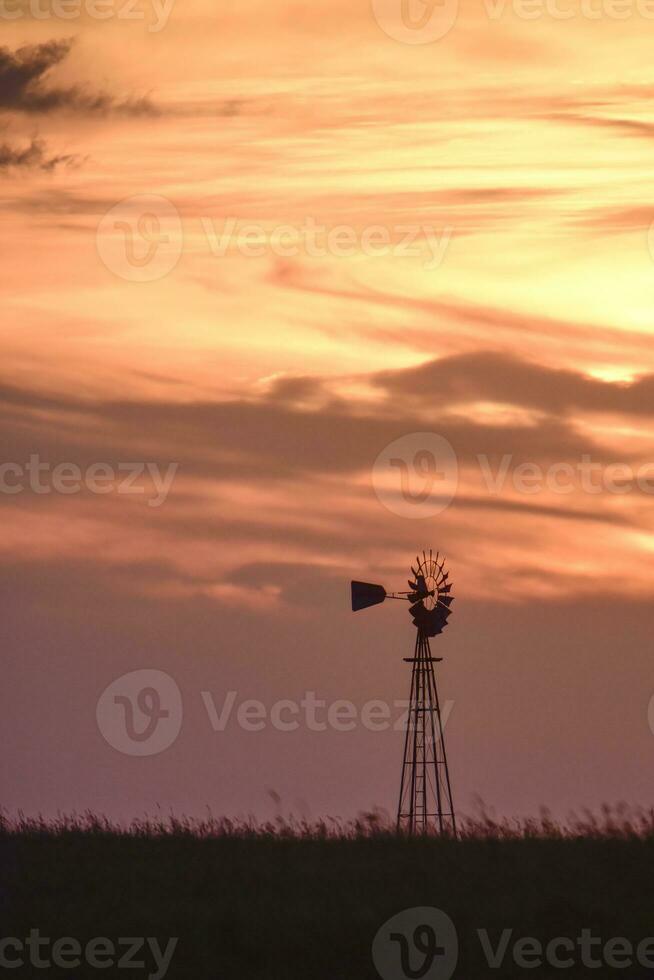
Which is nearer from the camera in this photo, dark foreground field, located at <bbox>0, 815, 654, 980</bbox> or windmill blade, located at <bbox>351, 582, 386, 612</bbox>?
dark foreground field, located at <bbox>0, 815, 654, 980</bbox>

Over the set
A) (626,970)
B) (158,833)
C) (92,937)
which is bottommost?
(626,970)

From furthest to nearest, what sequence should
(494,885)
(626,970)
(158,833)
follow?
(158,833)
(494,885)
(626,970)

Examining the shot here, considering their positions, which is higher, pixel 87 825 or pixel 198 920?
pixel 87 825

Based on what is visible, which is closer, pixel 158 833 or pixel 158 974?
pixel 158 974

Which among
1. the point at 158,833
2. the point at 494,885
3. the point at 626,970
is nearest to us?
the point at 626,970

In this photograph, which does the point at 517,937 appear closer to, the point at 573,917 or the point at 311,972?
the point at 573,917

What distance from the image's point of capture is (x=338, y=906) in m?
20.5

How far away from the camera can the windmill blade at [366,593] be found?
122 ft

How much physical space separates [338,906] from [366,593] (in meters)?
17.0

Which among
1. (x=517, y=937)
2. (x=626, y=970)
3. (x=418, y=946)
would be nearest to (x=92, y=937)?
(x=418, y=946)

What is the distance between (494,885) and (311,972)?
3.01 meters

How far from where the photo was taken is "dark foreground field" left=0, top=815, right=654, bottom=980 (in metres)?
19.5

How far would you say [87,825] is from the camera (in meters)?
26.1

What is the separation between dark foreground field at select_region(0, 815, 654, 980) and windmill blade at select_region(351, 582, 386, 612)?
13343 millimetres
